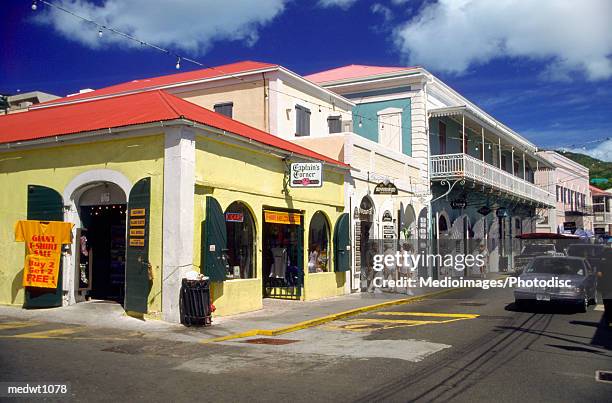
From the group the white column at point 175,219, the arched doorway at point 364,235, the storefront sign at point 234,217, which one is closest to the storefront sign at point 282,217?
the storefront sign at point 234,217

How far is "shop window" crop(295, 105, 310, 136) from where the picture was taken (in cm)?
2464

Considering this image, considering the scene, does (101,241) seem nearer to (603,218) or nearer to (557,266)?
(557,266)

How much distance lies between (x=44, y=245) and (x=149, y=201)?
10.2 ft

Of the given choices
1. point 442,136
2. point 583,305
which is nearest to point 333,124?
point 442,136

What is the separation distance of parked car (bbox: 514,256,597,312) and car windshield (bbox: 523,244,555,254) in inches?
514

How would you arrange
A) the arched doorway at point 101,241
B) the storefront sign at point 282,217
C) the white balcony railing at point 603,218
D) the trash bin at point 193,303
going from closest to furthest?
the trash bin at point 193,303
the arched doorway at point 101,241
the storefront sign at point 282,217
the white balcony railing at point 603,218

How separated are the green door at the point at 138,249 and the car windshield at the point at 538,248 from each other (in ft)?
72.3

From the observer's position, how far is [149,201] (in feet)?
42.8

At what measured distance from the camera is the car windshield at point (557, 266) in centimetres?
1591

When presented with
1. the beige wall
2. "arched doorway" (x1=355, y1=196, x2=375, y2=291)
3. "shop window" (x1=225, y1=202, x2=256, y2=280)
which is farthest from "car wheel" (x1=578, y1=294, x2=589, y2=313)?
the beige wall

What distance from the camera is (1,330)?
11500 millimetres

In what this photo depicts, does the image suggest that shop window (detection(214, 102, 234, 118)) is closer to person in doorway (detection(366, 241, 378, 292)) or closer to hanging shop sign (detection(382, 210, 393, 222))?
hanging shop sign (detection(382, 210, 393, 222))

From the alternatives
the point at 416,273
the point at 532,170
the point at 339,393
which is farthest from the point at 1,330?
the point at 532,170

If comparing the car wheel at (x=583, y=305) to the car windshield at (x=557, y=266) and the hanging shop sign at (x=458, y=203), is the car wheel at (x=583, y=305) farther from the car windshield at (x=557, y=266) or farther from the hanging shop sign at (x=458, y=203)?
the hanging shop sign at (x=458, y=203)
